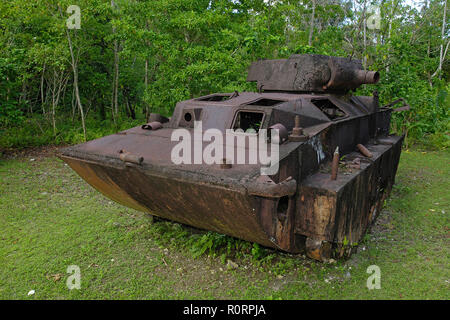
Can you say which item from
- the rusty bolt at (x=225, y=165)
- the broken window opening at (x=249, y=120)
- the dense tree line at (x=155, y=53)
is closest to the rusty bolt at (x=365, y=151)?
the broken window opening at (x=249, y=120)

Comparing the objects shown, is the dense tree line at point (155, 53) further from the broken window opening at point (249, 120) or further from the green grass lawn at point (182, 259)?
the green grass lawn at point (182, 259)

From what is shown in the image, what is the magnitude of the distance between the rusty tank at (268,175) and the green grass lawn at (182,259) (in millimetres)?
354

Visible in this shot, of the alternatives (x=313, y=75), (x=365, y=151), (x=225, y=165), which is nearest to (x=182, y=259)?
(x=225, y=165)

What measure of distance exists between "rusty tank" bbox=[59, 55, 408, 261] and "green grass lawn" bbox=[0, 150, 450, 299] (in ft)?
1.16

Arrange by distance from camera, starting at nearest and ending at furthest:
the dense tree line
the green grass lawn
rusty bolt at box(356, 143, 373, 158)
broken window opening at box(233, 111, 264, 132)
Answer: the green grass lawn < broken window opening at box(233, 111, 264, 132) < rusty bolt at box(356, 143, 373, 158) < the dense tree line

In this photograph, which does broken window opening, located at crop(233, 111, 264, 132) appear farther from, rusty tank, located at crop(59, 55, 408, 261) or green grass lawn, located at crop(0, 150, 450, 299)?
green grass lawn, located at crop(0, 150, 450, 299)

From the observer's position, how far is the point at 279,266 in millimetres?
4262

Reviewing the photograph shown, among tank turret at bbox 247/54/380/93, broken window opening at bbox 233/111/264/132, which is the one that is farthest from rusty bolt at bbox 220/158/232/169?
tank turret at bbox 247/54/380/93

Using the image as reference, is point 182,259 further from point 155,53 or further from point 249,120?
point 155,53

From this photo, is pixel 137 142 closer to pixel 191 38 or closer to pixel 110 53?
pixel 191 38

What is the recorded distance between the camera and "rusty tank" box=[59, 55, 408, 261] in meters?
3.42

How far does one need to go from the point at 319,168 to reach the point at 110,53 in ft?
32.7
